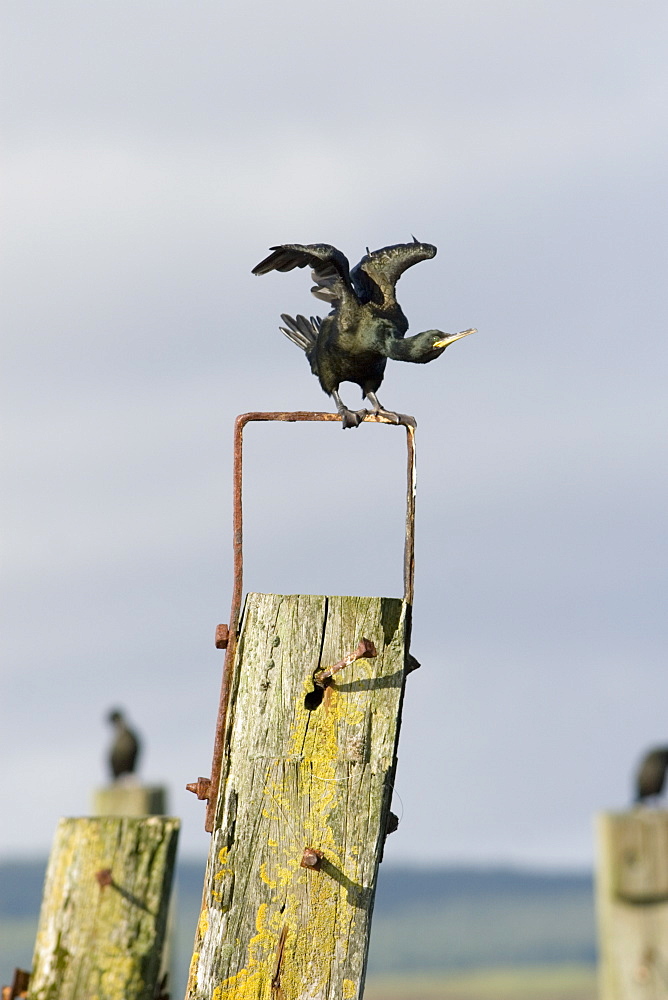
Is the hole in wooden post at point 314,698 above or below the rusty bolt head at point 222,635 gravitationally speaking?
below

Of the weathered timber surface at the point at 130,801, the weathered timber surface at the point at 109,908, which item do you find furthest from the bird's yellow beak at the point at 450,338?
the weathered timber surface at the point at 130,801

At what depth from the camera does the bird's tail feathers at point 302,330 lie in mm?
6996

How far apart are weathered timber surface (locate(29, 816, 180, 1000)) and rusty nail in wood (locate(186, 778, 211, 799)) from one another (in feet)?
5.92

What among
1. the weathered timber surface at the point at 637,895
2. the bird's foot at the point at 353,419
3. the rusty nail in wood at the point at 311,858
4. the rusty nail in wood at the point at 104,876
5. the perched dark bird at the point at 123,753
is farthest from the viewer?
the perched dark bird at the point at 123,753

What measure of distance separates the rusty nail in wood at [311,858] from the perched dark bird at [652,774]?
12762mm

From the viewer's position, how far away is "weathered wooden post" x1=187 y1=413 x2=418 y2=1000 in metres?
3.87

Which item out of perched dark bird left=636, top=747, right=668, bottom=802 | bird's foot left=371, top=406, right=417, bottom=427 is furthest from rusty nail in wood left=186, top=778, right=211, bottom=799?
perched dark bird left=636, top=747, right=668, bottom=802

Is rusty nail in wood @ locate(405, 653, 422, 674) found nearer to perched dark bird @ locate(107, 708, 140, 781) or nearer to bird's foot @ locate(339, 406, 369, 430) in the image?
bird's foot @ locate(339, 406, 369, 430)

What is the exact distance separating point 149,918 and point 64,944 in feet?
1.06

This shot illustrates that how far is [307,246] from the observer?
595 cm

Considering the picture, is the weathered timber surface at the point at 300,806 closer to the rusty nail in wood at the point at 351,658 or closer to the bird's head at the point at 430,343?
the rusty nail in wood at the point at 351,658

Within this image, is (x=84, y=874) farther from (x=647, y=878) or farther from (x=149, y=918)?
(x=647, y=878)

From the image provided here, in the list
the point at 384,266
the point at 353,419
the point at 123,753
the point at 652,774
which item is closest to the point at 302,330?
the point at 384,266

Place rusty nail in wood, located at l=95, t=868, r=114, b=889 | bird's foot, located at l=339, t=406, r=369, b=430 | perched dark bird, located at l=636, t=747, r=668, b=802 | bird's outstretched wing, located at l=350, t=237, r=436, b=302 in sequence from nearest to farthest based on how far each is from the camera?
bird's foot, located at l=339, t=406, r=369, b=430 < rusty nail in wood, located at l=95, t=868, r=114, b=889 < bird's outstretched wing, located at l=350, t=237, r=436, b=302 < perched dark bird, located at l=636, t=747, r=668, b=802
